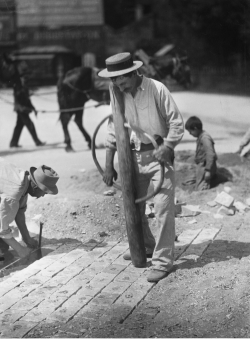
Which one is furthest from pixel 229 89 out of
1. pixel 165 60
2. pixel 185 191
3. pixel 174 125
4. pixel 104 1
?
pixel 174 125

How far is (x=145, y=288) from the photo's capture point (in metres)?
5.24

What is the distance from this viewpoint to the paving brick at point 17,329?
14.3 ft

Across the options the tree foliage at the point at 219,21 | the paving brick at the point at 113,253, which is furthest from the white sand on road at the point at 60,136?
the paving brick at the point at 113,253

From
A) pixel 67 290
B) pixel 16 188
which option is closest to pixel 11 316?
pixel 67 290

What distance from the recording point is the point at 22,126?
1037 centimetres

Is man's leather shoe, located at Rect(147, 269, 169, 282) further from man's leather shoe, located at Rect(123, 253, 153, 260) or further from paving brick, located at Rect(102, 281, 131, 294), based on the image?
man's leather shoe, located at Rect(123, 253, 153, 260)

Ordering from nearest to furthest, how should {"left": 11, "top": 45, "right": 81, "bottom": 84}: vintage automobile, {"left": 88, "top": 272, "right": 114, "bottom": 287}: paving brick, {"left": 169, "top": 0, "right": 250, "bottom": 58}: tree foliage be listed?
{"left": 88, "top": 272, "right": 114, "bottom": 287}: paving brick → {"left": 11, "top": 45, "right": 81, "bottom": 84}: vintage automobile → {"left": 169, "top": 0, "right": 250, "bottom": 58}: tree foliage

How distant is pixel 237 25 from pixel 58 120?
12.4 feet

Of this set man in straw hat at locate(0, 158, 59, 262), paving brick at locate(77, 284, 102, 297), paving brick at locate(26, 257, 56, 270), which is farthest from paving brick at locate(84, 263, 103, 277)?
man in straw hat at locate(0, 158, 59, 262)

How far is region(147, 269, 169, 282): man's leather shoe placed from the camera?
537cm

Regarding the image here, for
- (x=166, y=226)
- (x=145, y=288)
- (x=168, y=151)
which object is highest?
(x=168, y=151)

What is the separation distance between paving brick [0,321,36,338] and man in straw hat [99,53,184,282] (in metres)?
1.29

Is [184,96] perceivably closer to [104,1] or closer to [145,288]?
[104,1]

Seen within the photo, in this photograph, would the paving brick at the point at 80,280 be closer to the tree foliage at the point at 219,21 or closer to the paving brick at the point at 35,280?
the paving brick at the point at 35,280
